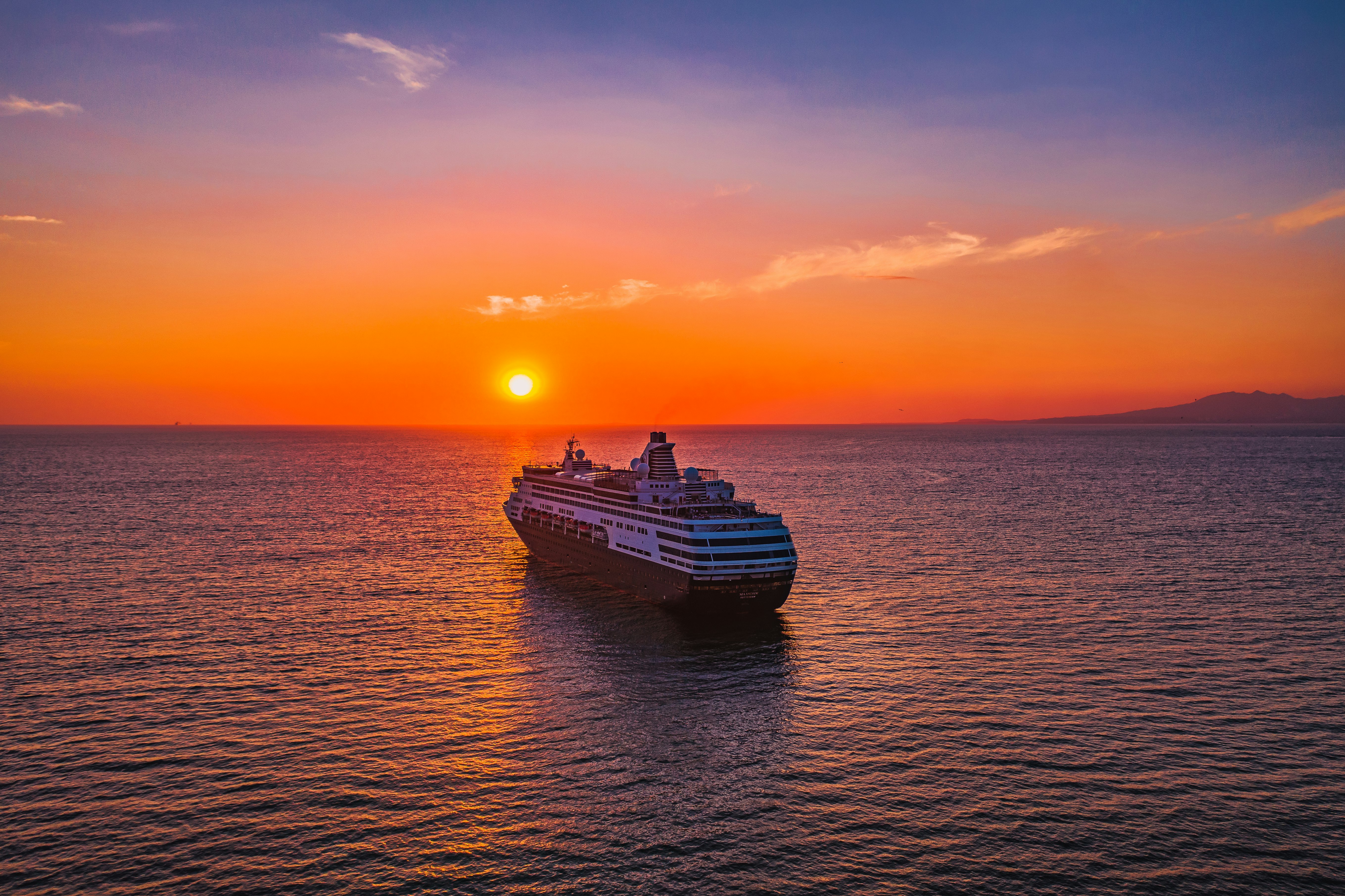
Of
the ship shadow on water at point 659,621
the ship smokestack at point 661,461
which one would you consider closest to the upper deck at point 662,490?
the ship smokestack at point 661,461

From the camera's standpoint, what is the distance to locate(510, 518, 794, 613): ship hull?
60.5 meters

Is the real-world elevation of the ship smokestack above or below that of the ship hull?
above

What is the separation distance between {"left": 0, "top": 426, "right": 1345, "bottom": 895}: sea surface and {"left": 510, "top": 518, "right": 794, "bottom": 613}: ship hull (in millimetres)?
1699

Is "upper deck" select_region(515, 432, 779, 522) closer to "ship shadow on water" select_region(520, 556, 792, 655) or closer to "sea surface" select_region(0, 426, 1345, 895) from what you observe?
"ship shadow on water" select_region(520, 556, 792, 655)

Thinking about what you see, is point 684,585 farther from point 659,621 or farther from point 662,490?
point 662,490

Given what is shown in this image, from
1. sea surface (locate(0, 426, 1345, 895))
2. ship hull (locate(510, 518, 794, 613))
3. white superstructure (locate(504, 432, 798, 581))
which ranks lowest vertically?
sea surface (locate(0, 426, 1345, 895))

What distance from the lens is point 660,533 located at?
2608 inches

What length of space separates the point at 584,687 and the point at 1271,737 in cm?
3925

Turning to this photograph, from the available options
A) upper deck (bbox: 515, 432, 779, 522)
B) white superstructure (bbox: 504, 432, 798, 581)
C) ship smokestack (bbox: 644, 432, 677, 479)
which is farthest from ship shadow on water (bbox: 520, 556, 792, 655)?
ship smokestack (bbox: 644, 432, 677, 479)

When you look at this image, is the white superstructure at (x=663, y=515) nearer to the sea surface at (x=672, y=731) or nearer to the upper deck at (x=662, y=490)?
the upper deck at (x=662, y=490)

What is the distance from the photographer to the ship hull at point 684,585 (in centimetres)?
6050

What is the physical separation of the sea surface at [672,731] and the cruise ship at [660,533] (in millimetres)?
2948

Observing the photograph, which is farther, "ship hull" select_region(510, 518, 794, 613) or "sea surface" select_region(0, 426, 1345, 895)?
"ship hull" select_region(510, 518, 794, 613)

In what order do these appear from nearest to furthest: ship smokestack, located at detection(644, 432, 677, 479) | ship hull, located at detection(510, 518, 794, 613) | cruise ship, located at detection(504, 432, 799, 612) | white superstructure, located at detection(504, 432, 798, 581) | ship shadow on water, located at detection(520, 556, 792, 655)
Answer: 1. ship shadow on water, located at detection(520, 556, 792, 655)
2. ship hull, located at detection(510, 518, 794, 613)
3. cruise ship, located at detection(504, 432, 799, 612)
4. white superstructure, located at detection(504, 432, 798, 581)
5. ship smokestack, located at detection(644, 432, 677, 479)
